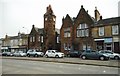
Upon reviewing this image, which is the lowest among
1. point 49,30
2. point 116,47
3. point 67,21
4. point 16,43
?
point 116,47

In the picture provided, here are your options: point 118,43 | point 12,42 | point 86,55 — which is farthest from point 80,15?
point 12,42

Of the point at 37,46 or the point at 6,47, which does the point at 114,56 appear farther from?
the point at 6,47

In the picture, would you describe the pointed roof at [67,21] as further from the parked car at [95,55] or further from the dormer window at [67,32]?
the parked car at [95,55]

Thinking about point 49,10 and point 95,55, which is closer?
point 95,55

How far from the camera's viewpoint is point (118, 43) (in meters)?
41.2

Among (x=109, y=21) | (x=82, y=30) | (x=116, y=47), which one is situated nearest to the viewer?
(x=116, y=47)

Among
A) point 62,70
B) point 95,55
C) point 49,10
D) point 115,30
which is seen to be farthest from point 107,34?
point 62,70

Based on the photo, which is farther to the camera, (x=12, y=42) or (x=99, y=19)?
(x=12, y=42)

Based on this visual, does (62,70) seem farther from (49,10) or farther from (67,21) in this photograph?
(49,10)

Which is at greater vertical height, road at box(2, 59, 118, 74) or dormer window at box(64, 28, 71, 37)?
dormer window at box(64, 28, 71, 37)

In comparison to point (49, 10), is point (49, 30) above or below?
below

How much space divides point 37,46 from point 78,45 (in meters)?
18.8

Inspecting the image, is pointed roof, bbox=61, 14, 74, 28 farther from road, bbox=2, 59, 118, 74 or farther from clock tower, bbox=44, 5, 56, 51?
road, bbox=2, 59, 118, 74

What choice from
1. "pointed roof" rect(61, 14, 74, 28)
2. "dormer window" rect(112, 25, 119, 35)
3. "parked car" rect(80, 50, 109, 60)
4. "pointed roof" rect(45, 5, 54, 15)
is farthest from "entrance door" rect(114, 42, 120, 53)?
"pointed roof" rect(45, 5, 54, 15)
